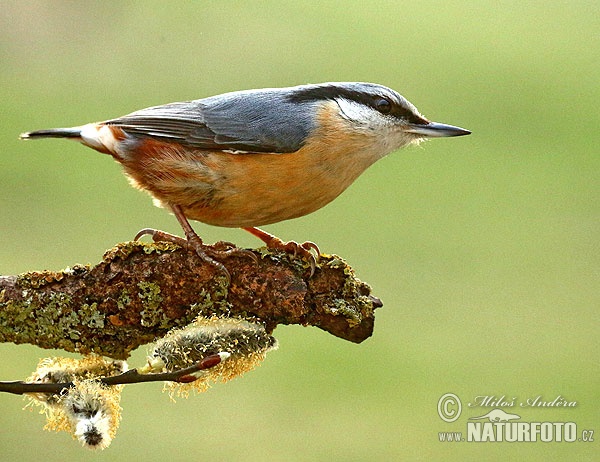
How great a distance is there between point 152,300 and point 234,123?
0.74 metres

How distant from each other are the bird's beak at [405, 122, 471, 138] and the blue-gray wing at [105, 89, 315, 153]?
321 millimetres

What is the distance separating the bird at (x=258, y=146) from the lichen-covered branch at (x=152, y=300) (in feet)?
0.76

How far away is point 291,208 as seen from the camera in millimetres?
2508

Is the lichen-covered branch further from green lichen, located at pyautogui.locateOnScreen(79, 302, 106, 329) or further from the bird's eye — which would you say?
the bird's eye

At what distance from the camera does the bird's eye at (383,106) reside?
8.61 feet

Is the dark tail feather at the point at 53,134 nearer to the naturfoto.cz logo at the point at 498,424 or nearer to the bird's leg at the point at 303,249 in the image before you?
the bird's leg at the point at 303,249

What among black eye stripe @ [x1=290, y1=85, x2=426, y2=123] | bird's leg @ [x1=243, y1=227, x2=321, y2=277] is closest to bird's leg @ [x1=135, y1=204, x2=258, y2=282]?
bird's leg @ [x1=243, y1=227, x2=321, y2=277]

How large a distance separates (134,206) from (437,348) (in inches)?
83.6

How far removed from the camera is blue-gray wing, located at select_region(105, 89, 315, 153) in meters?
2.55

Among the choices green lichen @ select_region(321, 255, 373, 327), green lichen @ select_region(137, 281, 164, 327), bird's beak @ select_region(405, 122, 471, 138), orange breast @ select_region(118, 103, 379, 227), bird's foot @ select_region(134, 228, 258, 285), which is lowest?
green lichen @ select_region(137, 281, 164, 327)

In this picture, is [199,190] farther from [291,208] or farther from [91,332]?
[91,332]

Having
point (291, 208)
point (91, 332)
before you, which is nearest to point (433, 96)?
point (291, 208)

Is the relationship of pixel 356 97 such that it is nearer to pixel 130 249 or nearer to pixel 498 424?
pixel 130 249

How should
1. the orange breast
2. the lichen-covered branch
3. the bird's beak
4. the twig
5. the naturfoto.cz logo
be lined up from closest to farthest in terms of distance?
the twig → the lichen-covered branch → the orange breast → the bird's beak → the naturfoto.cz logo
